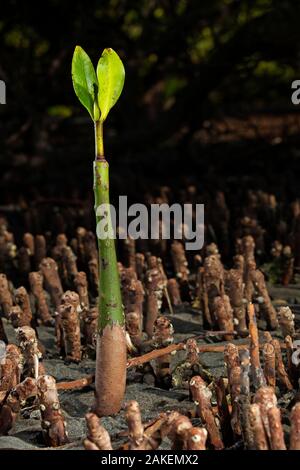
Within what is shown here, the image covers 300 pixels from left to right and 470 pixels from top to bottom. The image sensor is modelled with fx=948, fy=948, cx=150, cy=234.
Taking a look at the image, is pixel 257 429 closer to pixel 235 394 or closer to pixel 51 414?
pixel 235 394

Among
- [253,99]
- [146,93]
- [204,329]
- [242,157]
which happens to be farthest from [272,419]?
[253,99]

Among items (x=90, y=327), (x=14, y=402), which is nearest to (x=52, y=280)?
(x=90, y=327)

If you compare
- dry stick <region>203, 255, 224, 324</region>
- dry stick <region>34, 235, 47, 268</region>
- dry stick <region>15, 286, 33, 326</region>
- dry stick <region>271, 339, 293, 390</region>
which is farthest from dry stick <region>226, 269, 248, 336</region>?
dry stick <region>34, 235, 47, 268</region>

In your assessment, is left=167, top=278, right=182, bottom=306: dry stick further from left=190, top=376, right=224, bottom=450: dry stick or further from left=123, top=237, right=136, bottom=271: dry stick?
left=190, top=376, right=224, bottom=450: dry stick

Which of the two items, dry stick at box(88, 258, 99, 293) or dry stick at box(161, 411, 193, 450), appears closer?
dry stick at box(161, 411, 193, 450)

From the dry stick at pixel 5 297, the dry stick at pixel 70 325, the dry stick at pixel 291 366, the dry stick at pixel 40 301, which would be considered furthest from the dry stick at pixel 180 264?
the dry stick at pixel 291 366
